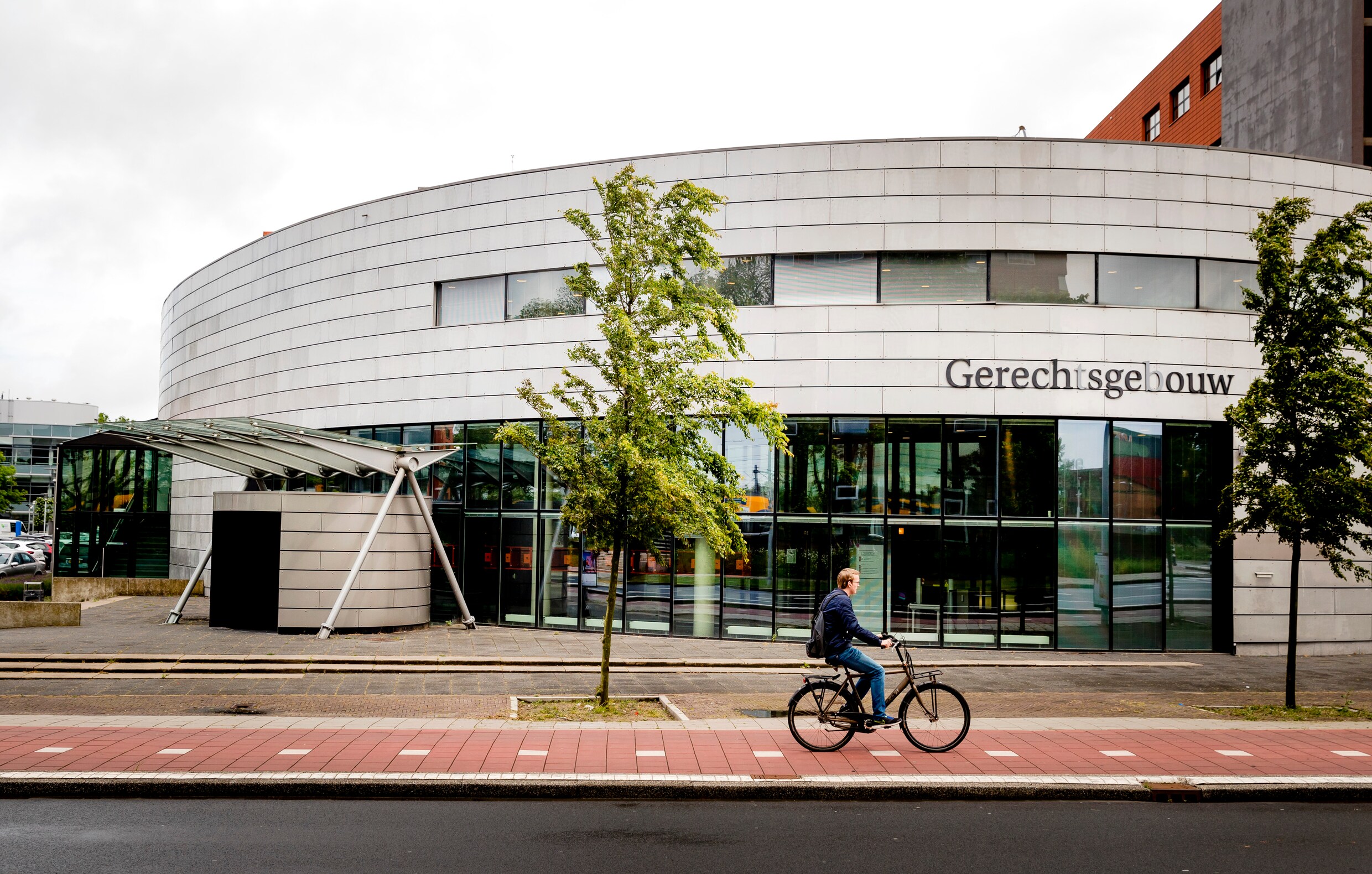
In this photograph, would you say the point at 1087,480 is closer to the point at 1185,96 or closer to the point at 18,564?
the point at 1185,96

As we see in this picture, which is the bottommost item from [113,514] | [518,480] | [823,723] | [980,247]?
[823,723]

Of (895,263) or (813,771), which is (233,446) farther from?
(813,771)

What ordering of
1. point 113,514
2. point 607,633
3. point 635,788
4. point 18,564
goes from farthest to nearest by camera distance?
1. point 18,564
2. point 113,514
3. point 607,633
4. point 635,788

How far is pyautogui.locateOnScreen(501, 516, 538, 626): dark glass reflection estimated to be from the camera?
68.6 feet

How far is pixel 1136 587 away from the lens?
18594 mm

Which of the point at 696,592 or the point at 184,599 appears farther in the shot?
the point at 184,599

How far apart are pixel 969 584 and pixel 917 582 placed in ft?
3.16

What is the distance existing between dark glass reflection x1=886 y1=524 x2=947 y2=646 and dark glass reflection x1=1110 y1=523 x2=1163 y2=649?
126 inches

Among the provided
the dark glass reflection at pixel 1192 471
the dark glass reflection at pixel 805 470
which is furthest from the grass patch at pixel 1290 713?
the dark glass reflection at pixel 805 470

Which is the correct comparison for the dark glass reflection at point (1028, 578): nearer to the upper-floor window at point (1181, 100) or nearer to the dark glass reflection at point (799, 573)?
the dark glass reflection at point (799, 573)

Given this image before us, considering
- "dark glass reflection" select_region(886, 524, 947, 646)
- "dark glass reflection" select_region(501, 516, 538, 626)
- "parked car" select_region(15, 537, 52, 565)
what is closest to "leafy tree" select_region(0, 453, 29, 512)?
"parked car" select_region(15, 537, 52, 565)

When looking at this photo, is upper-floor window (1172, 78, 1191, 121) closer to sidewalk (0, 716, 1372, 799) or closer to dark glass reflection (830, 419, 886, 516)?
dark glass reflection (830, 419, 886, 516)

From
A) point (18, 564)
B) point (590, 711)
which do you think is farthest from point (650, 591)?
point (18, 564)

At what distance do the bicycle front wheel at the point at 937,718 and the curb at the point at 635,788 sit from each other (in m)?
1.11
